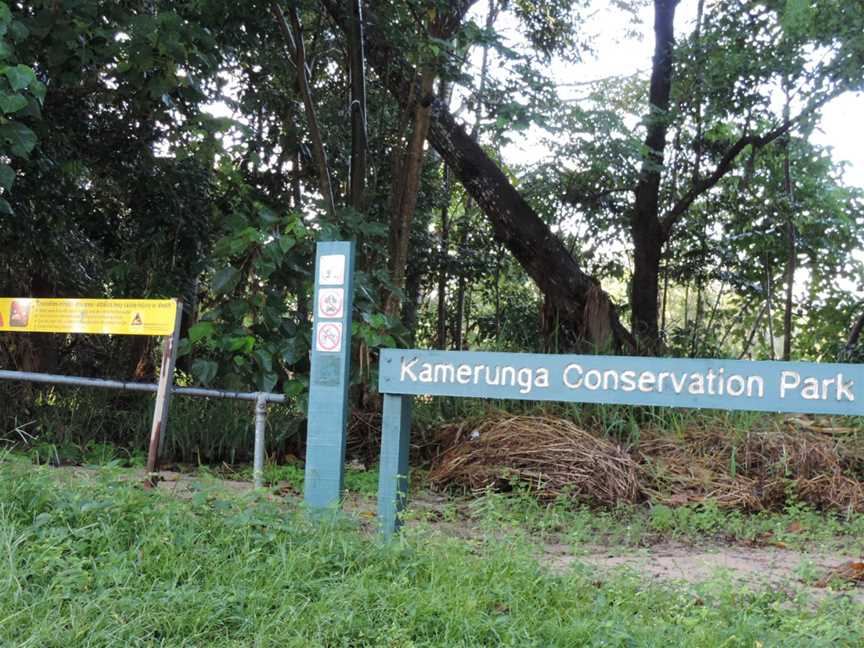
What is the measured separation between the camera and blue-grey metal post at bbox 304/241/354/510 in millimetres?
4461

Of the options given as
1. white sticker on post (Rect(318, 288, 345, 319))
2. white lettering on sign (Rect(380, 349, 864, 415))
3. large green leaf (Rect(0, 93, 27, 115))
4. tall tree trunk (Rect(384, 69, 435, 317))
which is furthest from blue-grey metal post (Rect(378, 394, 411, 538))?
tall tree trunk (Rect(384, 69, 435, 317))

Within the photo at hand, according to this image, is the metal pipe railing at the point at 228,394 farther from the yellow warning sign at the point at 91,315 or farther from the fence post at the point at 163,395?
the yellow warning sign at the point at 91,315

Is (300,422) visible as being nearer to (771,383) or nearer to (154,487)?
(154,487)

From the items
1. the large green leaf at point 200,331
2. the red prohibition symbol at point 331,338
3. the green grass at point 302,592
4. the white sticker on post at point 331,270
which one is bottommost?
the green grass at point 302,592

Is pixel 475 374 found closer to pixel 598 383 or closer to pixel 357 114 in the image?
pixel 598 383

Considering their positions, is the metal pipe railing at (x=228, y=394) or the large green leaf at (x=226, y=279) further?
the large green leaf at (x=226, y=279)

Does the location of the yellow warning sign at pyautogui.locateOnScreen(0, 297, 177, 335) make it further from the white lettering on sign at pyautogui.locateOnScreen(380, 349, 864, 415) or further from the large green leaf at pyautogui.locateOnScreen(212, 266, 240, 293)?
the white lettering on sign at pyautogui.locateOnScreen(380, 349, 864, 415)

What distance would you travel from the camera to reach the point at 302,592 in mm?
3266

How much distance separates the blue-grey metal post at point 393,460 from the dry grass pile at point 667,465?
141 cm

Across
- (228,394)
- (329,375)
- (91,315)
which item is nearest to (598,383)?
(329,375)

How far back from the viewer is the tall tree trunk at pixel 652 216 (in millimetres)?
10391

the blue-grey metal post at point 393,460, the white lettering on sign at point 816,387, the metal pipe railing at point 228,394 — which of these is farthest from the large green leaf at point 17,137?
the white lettering on sign at point 816,387

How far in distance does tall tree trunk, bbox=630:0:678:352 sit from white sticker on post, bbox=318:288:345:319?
649 centimetres

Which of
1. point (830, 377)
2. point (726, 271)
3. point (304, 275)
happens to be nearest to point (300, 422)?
point (304, 275)
